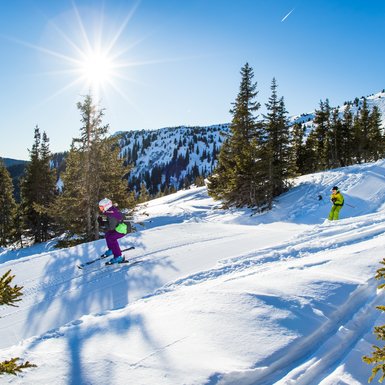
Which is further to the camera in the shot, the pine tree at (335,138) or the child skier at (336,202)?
the pine tree at (335,138)

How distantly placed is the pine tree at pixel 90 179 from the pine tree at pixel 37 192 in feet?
49.5

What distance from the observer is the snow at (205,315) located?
390cm

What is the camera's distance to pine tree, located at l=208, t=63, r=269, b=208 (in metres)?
24.1

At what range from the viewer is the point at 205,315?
502 centimetres

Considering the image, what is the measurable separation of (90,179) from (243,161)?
11.5 metres

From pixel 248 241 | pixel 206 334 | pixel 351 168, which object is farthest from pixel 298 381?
pixel 351 168

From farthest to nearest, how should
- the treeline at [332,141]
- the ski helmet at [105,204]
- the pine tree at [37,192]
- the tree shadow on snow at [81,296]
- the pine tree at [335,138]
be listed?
the treeline at [332,141], the pine tree at [335,138], the pine tree at [37,192], the ski helmet at [105,204], the tree shadow on snow at [81,296]

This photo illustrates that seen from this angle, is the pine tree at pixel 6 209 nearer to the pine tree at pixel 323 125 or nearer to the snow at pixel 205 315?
the snow at pixel 205 315

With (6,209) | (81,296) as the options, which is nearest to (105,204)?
(81,296)

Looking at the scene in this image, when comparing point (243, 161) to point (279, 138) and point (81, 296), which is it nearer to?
point (279, 138)

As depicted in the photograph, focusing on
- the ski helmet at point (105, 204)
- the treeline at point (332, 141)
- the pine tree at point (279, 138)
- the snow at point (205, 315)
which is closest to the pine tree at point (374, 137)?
the treeline at point (332, 141)

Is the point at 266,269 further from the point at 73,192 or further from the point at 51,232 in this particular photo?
the point at 51,232

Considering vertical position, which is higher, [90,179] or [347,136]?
[347,136]

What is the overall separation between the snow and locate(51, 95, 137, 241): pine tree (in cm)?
851
